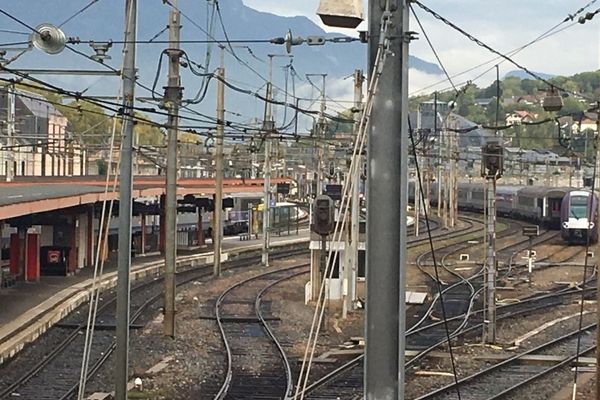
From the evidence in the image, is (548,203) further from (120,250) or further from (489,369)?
(120,250)

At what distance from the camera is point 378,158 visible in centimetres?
469

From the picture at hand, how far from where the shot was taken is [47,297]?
2103 cm

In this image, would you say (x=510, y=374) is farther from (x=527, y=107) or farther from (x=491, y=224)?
(x=527, y=107)

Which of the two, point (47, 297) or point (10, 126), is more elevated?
point (10, 126)

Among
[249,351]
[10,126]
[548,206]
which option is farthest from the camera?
[548,206]

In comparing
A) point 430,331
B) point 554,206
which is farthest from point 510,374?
point 554,206

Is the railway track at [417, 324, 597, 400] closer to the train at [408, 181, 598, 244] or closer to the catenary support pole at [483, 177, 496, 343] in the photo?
the catenary support pole at [483, 177, 496, 343]

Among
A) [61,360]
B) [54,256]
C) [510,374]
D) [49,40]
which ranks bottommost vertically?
[61,360]

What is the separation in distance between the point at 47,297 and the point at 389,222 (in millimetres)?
17628

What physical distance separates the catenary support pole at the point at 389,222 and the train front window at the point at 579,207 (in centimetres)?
3387

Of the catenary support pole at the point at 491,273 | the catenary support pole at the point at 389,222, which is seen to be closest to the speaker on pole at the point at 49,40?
the catenary support pole at the point at 389,222

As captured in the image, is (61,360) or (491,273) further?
(491,273)

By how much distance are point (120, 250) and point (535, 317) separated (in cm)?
1193

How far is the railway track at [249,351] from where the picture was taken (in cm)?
1248
